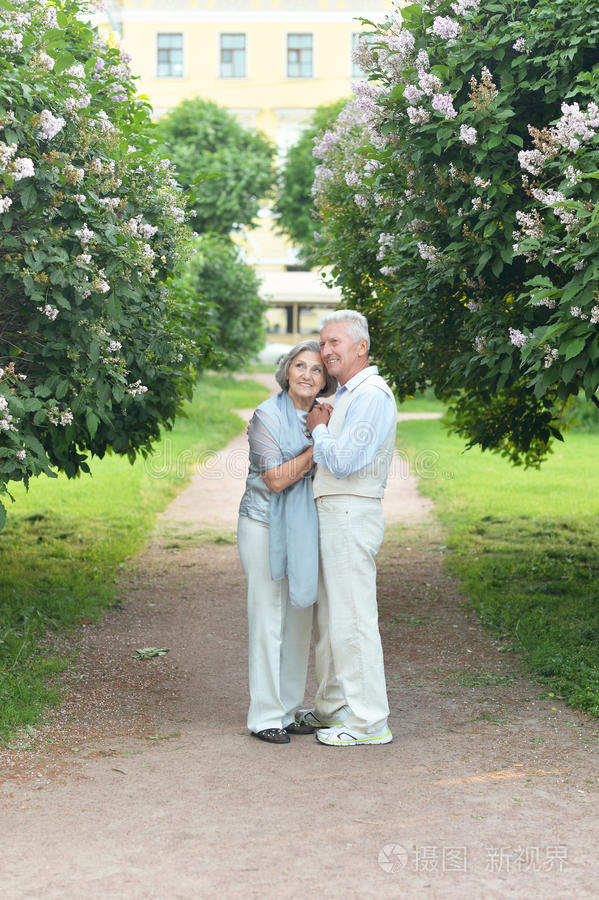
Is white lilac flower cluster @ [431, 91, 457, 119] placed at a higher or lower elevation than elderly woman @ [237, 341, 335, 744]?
higher

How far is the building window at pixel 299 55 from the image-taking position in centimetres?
4688

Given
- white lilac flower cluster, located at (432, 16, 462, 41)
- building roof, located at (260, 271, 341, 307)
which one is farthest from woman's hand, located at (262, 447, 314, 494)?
building roof, located at (260, 271, 341, 307)

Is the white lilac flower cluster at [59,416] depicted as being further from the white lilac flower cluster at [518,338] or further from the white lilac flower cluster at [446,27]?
the white lilac flower cluster at [446,27]

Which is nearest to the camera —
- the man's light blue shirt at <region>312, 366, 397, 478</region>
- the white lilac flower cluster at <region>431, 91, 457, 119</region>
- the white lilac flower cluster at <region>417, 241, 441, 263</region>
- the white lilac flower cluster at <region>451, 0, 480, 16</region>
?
the man's light blue shirt at <region>312, 366, 397, 478</region>

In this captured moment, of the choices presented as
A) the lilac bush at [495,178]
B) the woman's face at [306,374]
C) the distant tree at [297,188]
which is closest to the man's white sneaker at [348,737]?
the woman's face at [306,374]

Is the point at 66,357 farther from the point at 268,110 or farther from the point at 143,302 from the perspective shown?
the point at 268,110

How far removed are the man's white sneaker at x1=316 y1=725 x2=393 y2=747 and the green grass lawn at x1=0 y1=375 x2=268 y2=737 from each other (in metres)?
1.55

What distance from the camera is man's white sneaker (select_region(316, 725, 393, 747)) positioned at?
5105mm

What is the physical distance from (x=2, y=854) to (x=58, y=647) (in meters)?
3.28

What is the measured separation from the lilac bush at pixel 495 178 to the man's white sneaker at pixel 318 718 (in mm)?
1900

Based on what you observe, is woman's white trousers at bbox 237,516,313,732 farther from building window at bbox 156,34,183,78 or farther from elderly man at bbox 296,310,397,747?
building window at bbox 156,34,183,78

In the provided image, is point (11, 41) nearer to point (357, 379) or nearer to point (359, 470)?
point (357, 379)

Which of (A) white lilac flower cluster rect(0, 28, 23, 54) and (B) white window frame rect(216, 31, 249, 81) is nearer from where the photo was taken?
(A) white lilac flower cluster rect(0, 28, 23, 54)

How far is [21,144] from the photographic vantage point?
5.13 metres
